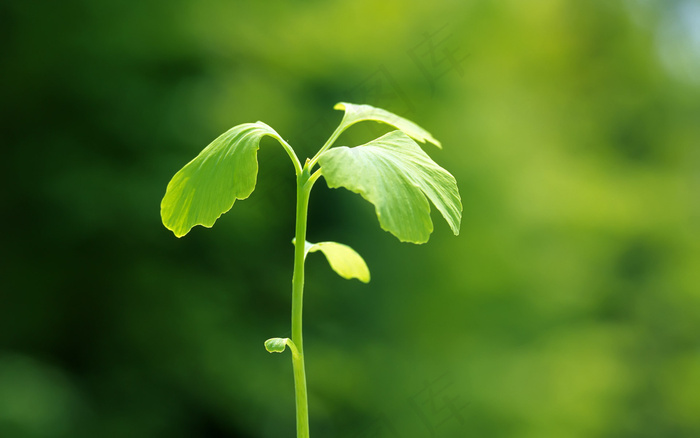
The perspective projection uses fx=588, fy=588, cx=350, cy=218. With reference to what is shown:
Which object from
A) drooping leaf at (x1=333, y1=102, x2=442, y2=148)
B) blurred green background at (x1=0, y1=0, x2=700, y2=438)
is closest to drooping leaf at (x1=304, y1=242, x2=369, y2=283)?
drooping leaf at (x1=333, y1=102, x2=442, y2=148)

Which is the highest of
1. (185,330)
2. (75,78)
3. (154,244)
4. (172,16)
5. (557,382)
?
(172,16)

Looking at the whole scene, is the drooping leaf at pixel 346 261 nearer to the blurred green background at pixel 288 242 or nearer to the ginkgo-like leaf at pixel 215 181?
the ginkgo-like leaf at pixel 215 181

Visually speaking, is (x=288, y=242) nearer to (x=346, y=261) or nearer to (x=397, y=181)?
(x=346, y=261)

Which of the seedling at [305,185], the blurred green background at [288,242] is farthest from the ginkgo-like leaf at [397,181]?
the blurred green background at [288,242]

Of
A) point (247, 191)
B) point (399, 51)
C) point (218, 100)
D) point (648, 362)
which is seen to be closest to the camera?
point (247, 191)

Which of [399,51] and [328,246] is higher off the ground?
[399,51]

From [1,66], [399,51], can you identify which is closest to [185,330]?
[1,66]

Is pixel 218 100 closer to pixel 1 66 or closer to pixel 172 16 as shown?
pixel 172 16

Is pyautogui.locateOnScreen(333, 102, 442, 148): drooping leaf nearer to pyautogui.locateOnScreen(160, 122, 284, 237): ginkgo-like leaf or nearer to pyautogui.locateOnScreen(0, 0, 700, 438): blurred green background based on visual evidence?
pyautogui.locateOnScreen(160, 122, 284, 237): ginkgo-like leaf
